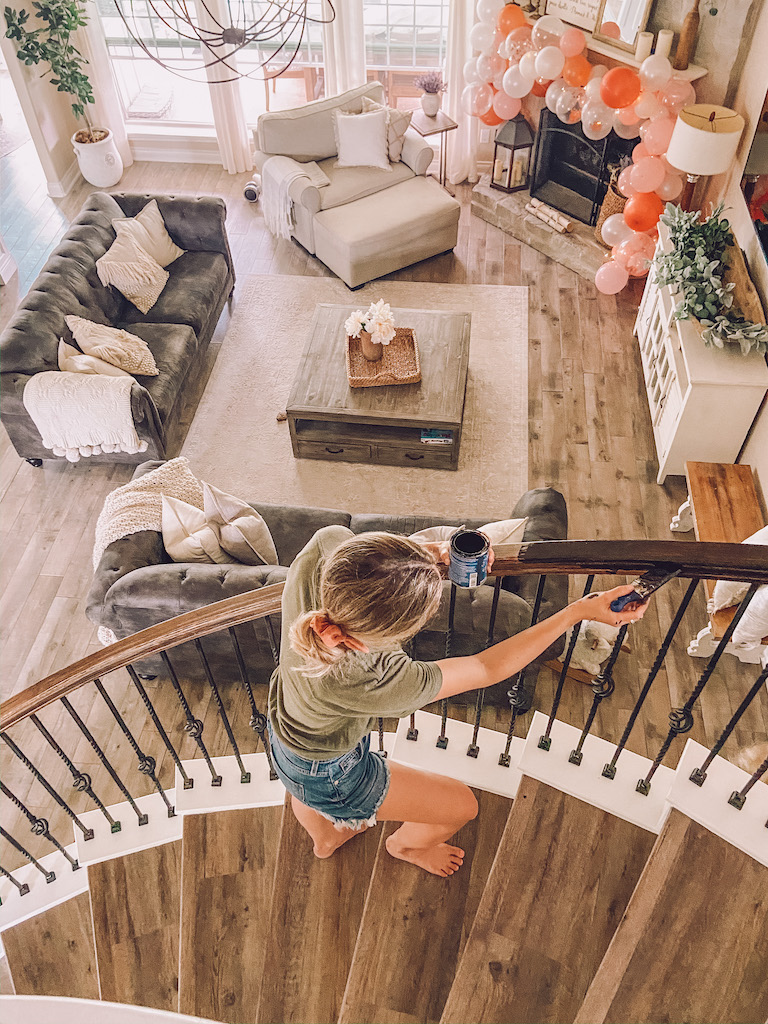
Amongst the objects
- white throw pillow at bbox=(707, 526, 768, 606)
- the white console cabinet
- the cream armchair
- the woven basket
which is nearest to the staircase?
white throw pillow at bbox=(707, 526, 768, 606)

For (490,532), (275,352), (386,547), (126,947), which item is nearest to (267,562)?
(490,532)

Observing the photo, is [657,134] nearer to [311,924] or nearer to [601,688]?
[601,688]

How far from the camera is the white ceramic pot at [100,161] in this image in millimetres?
6520

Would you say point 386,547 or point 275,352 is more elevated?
point 386,547

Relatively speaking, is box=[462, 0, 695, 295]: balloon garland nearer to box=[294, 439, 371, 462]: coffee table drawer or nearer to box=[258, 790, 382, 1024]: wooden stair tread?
box=[294, 439, 371, 462]: coffee table drawer

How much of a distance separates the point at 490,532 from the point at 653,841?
137 centimetres

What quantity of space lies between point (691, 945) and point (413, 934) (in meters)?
0.69

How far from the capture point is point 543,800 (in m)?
2.11

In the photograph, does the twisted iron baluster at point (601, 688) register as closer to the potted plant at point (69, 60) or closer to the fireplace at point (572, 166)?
the fireplace at point (572, 166)

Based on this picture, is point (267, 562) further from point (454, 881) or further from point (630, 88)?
point (630, 88)

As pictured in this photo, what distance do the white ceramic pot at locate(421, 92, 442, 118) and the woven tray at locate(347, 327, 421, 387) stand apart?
2.37 m

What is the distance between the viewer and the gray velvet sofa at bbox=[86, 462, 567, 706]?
9.71ft

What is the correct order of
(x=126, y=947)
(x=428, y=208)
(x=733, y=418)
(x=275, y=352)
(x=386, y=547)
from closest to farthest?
(x=386, y=547) → (x=126, y=947) → (x=733, y=418) → (x=275, y=352) → (x=428, y=208)

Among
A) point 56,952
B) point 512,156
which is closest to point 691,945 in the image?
point 56,952
